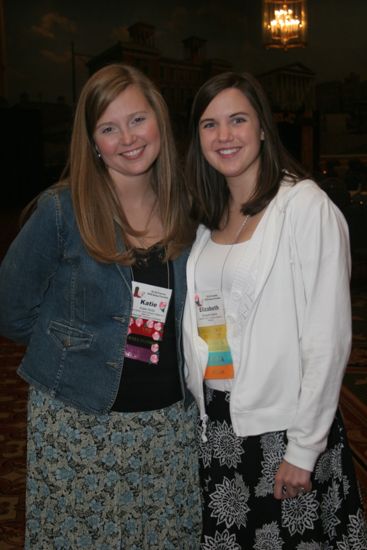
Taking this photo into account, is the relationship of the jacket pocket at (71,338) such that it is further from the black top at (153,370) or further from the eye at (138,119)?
the eye at (138,119)

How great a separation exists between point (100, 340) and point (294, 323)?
562mm

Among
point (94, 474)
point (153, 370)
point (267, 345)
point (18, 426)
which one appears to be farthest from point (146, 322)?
point (18, 426)

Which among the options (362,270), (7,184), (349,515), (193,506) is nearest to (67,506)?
(193,506)

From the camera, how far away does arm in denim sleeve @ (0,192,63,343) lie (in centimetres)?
180

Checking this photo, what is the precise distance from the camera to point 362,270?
8.16 m

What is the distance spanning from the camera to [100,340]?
1824mm

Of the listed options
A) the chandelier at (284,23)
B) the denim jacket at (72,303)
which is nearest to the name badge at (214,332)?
the denim jacket at (72,303)

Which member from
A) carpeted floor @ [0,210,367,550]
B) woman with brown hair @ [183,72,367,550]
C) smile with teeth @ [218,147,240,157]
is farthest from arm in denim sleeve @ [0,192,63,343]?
carpeted floor @ [0,210,367,550]

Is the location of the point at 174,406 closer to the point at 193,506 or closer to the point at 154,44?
the point at 193,506

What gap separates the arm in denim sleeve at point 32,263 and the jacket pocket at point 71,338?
5.2 inches

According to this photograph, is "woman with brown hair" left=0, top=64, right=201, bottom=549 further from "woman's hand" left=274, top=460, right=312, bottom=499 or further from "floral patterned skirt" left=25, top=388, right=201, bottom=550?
"woman's hand" left=274, top=460, right=312, bottom=499

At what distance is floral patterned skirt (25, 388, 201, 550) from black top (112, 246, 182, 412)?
0.04 metres

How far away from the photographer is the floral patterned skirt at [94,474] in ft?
6.04

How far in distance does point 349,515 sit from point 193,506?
1.64ft
